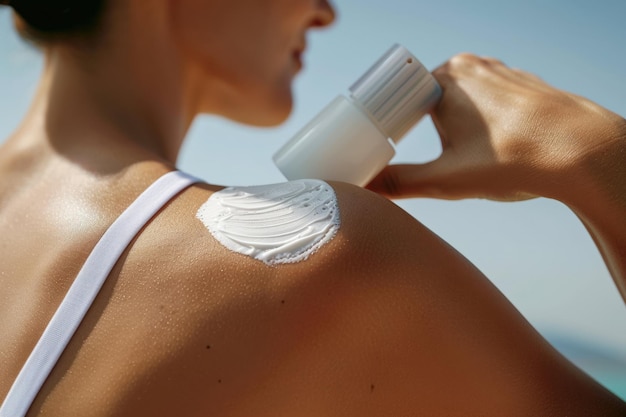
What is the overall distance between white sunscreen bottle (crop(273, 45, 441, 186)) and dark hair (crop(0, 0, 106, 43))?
Answer: 0.83 feet

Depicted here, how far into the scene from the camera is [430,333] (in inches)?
19.3

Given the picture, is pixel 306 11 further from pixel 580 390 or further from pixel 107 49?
pixel 580 390

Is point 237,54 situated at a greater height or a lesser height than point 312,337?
greater

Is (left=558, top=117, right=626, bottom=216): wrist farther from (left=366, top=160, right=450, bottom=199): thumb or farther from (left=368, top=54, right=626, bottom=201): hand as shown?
(left=366, top=160, right=450, bottom=199): thumb

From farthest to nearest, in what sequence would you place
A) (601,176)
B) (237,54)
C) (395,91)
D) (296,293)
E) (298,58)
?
(298,58), (237,54), (395,91), (601,176), (296,293)

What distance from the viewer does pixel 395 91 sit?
70 centimetres

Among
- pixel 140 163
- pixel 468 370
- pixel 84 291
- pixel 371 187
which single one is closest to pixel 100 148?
pixel 140 163

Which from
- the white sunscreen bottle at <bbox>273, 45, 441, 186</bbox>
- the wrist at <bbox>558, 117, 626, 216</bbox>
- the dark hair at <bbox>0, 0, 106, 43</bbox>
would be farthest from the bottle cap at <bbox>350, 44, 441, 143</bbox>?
the dark hair at <bbox>0, 0, 106, 43</bbox>

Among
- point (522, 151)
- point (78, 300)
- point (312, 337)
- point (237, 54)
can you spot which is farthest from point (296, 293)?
point (237, 54)

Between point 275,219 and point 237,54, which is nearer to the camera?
point 275,219

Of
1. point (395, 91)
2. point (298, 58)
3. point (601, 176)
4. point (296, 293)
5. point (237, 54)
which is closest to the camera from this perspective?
point (296, 293)

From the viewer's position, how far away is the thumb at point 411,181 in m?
0.69

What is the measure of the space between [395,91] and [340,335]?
12.0 inches

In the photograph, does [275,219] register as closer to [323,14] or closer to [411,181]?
[411,181]
